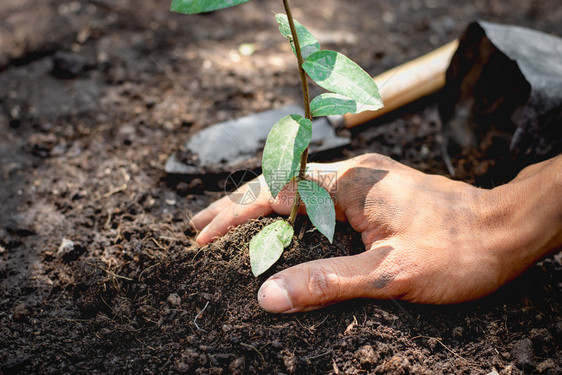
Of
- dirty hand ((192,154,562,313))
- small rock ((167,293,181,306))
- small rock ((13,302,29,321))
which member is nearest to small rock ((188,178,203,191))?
dirty hand ((192,154,562,313))

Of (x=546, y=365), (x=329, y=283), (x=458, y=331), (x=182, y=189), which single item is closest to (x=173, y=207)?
(x=182, y=189)

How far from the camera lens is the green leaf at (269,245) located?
4.29ft

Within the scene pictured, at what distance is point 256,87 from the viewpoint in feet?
8.82

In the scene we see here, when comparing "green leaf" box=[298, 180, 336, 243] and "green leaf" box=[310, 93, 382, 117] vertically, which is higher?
"green leaf" box=[310, 93, 382, 117]

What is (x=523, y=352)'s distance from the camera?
4.39 feet

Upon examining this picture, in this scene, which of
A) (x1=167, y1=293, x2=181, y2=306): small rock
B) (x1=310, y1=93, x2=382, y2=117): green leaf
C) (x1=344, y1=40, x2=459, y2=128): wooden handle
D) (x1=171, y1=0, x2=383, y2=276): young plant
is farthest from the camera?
(x1=344, y1=40, x2=459, y2=128): wooden handle

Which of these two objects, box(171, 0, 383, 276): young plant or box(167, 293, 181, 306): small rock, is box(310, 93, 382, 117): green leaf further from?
box(167, 293, 181, 306): small rock

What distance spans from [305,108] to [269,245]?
49 centimetres

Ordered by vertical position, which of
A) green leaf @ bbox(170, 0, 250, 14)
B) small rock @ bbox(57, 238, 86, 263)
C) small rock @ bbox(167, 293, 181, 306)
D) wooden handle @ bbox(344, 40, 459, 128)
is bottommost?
small rock @ bbox(57, 238, 86, 263)

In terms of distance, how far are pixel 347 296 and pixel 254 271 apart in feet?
1.06

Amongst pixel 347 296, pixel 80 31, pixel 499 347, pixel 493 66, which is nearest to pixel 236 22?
pixel 80 31

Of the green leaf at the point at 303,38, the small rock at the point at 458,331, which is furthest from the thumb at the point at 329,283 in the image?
the green leaf at the point at 303,38

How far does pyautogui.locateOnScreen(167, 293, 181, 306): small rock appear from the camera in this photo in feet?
4.68

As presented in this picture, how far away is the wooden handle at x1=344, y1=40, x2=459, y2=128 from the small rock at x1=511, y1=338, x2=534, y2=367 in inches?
55.7
